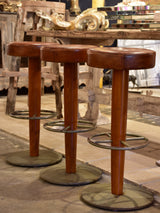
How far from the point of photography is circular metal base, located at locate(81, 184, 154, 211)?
2166 millimetres

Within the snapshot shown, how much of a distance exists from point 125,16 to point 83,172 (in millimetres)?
1149

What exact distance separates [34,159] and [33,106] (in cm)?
39

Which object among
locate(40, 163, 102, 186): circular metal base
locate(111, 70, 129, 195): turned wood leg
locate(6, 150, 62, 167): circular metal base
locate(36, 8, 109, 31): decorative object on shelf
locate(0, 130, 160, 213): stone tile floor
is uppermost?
locate(36, 8, 109, 31): decorative object on shelf

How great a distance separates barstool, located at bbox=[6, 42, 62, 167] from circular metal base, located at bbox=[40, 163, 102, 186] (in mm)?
179

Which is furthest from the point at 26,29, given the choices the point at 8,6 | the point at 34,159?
the point at 34,159

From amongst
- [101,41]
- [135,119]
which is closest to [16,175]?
[101,41]

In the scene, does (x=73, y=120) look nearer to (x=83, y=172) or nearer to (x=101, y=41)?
(x=83, y=172)

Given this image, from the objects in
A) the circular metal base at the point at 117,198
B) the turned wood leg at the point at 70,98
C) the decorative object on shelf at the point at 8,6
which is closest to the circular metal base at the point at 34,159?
the turned wood leg at the point at 70,98

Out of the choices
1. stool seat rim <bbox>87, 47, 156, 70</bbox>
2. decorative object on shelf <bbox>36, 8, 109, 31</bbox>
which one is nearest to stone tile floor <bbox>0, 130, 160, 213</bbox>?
stool seat rim <bbox>87, 47, 156, 70</bbox>

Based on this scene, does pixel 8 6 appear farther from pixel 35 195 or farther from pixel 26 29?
pixel 35 195

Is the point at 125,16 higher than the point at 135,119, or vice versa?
the point at 125,16

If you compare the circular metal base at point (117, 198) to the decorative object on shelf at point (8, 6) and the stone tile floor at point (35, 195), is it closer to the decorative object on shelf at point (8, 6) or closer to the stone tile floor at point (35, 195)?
the stone tile floor at point (35, 195)

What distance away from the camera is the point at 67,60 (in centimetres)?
244

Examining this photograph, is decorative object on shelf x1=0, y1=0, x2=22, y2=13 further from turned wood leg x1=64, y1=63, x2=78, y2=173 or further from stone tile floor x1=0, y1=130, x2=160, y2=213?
turned wood leg x1=64, y1=63, x2=78, y2=173
